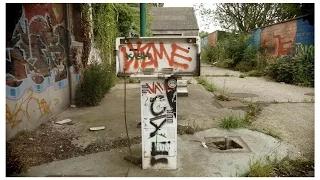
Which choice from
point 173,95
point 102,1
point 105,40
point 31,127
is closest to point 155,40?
point 173,95

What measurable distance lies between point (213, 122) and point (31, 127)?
3280mm

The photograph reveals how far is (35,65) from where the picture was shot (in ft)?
15.9

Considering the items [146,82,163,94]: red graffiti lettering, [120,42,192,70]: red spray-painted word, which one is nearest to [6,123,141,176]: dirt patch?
[146,82,163,94]: red graffiti lettering

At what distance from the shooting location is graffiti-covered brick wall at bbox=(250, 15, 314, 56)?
10.4m

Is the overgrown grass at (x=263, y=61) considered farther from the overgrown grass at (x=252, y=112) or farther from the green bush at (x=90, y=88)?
the green bush at (x=90, y=88)

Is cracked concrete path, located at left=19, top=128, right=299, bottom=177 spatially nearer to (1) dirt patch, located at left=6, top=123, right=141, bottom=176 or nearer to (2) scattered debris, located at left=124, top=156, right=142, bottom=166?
(2) scattered debris, located at left=124, top=156, right=142, bottom=166

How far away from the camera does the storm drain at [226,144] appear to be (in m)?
3.93

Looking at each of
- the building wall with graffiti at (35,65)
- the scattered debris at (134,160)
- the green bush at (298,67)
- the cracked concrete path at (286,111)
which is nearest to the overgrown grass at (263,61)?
the green bush at (298,67)

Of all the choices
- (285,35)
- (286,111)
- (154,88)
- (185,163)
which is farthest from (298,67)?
(154,88)

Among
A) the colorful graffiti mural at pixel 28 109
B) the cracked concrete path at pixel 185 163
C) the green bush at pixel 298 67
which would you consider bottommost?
the cracked concrete path at pixel 185 163

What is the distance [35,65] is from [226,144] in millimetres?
3541

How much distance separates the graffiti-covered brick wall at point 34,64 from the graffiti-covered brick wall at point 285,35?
8.39 meters

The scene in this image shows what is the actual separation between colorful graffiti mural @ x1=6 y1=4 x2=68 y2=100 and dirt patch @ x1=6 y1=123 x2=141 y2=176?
0.71 meters

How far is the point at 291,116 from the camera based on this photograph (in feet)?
18.4
